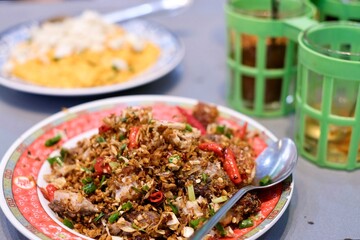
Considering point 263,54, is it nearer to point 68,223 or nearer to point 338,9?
point 338,9

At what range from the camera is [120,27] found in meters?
1.91

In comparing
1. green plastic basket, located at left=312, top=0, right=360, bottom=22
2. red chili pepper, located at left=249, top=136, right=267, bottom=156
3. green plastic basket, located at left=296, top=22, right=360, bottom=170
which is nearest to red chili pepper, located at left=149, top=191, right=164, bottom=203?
red chili pepper, located at left=249, top=136, right=267, bottom=156

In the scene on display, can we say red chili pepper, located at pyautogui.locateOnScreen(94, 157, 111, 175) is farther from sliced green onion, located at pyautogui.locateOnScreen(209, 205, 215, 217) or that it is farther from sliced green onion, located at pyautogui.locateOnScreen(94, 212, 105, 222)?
sliced green onion, located at pyautogui.locateOnScreen(209, 205, 215, 217)

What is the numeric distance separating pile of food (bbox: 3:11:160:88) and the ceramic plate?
0.77ft

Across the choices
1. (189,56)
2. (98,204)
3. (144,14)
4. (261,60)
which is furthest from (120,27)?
(98,204)

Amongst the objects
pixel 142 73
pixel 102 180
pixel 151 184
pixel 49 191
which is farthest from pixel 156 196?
pixel 142 73

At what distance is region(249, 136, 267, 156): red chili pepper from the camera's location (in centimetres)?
120

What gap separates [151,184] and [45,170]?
1.02ft

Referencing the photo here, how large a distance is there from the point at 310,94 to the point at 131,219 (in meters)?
0.57

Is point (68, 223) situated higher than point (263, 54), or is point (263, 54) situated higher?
point (263, 54)

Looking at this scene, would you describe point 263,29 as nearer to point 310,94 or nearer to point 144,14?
point 310,94

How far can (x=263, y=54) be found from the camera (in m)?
1.39

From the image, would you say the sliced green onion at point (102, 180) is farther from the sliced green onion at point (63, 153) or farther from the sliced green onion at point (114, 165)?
the sliced green onion at point (63, 153)

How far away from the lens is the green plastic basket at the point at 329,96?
3.69 feet
